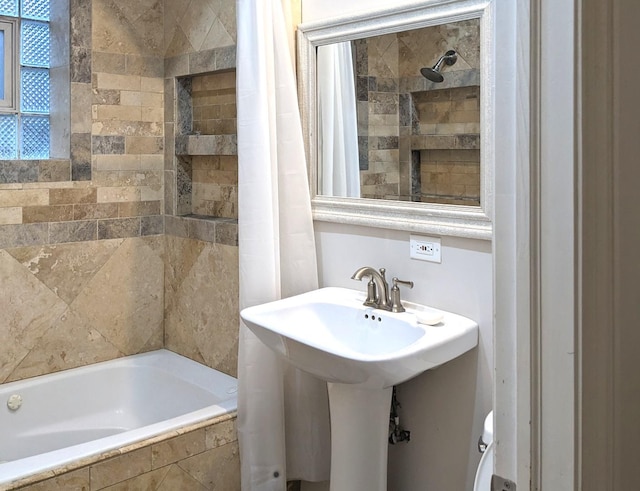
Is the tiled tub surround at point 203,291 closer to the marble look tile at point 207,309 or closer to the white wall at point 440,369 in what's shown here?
the marble look tile at point 207,309

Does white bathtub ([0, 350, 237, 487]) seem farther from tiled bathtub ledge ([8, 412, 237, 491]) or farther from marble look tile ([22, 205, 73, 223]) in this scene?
marble look tile ([22, 205, 73, 223])

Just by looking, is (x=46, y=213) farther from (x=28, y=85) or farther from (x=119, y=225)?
(x=28, y=85)

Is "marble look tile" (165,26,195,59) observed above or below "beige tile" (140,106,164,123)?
above

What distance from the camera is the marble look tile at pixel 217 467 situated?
236cm

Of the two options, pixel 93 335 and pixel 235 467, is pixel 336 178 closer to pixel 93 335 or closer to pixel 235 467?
pixel 235 467

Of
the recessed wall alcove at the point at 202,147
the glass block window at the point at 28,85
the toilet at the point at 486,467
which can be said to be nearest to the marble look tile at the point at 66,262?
the recessed wall alcove at the point at 202,147

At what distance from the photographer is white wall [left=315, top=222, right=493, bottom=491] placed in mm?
2012

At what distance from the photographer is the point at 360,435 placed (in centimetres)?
202

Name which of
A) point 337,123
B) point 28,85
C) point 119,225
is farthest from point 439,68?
point 28,85

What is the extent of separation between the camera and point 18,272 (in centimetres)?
275

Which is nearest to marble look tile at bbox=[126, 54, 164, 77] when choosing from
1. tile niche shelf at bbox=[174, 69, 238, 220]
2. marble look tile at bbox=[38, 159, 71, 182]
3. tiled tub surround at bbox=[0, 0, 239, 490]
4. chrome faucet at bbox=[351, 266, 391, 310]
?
tiled tub surround at bbox=[0, 0, 239, 490]

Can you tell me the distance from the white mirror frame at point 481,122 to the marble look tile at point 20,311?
4.23ft

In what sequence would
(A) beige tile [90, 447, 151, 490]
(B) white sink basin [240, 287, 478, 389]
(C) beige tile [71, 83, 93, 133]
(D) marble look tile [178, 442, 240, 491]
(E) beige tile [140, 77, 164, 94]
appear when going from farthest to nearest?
(E) beige tile [140, 77, 164, 94] < (C) beige tile [71, 83, 93, 133] < (D) marble look tile [178, 442, 240, 491] < (A) beige tile [90, 447, 151, 490] < (B) white sink basin [240, 287, 478, 389]

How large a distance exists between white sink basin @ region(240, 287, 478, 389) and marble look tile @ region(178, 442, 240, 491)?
0.61 metres
